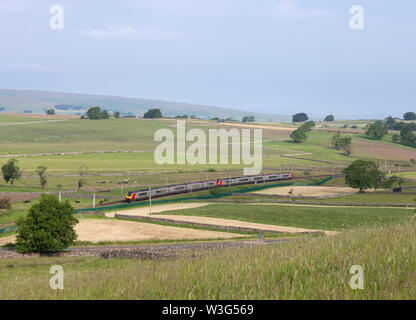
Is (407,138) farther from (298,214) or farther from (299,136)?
(298,214)

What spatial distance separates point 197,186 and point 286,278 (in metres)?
64.2

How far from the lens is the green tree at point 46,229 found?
33.9 meters

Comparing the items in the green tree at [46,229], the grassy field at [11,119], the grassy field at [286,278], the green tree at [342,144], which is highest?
the grassy field at [11,119]

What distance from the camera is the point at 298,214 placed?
51844mm

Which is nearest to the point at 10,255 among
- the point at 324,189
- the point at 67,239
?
the point at 67,239

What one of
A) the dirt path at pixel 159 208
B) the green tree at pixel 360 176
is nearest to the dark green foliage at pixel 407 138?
the green tree at pixel 360 176

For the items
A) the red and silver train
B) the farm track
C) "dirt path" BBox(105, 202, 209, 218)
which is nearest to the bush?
"dirt path" BBox(105, 202, 209, 218)

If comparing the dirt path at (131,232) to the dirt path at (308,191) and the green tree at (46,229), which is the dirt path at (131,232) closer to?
the green tree at (46,229)

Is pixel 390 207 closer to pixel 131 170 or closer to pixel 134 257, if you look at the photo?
pixel 134 257

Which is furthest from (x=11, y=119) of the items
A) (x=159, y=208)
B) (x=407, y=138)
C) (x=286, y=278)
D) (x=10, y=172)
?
(x=286, y=278)

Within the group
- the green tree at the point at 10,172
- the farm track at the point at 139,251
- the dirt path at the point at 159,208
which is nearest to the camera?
the farm track at the point at 139,251

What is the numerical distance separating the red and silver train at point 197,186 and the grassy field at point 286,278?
50.8 meters
